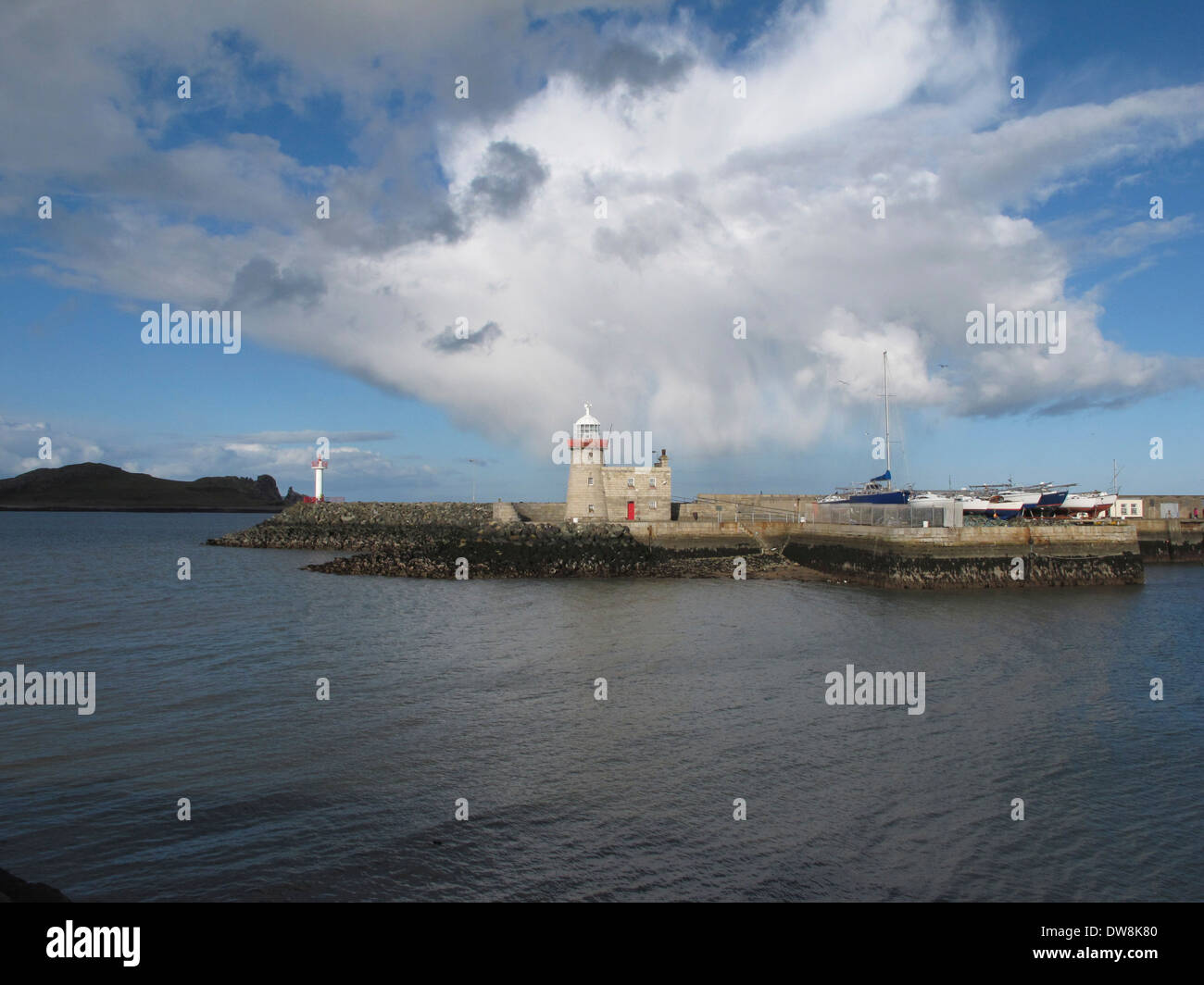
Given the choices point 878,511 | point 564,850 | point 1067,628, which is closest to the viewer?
point 564,850

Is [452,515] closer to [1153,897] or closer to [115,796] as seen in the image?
[115,796]

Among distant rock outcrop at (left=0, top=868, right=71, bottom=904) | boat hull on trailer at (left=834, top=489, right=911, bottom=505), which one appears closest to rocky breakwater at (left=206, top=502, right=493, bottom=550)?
boat hull on trailer at (left=834, top=489, right=911, bottom=505)

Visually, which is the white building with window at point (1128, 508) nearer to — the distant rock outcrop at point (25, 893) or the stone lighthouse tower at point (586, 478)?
the stone lighthouse tower at point (586, 478)

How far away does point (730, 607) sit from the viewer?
2717 cm

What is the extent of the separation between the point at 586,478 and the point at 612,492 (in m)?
1.68

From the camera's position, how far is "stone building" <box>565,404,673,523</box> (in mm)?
44594

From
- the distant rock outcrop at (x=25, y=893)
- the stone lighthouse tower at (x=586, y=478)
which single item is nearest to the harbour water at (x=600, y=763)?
the distant rock outcrop at (x=25, y=893)

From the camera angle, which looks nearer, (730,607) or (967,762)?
(967,762)

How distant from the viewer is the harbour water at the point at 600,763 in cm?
816

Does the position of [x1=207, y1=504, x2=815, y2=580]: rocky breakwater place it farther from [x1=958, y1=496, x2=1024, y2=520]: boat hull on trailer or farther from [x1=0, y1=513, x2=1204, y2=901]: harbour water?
[x1=0, y1=513, x2=1204, y2=901]: harbour water

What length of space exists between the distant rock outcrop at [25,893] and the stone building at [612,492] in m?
38.4

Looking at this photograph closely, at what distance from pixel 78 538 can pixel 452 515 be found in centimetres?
3638

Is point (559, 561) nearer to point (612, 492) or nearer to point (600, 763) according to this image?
point (612, 492)
